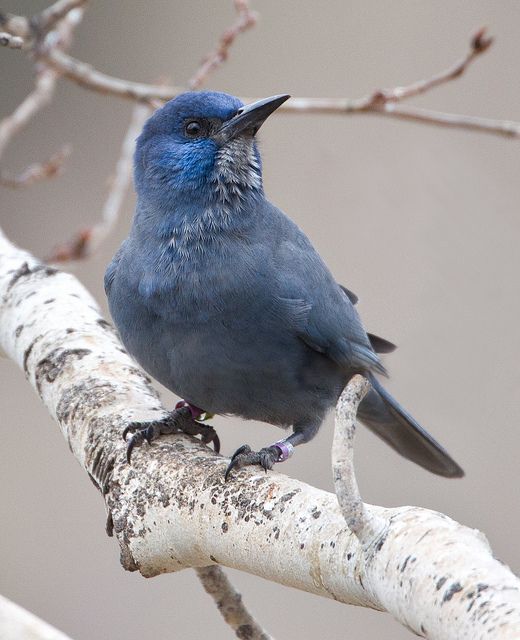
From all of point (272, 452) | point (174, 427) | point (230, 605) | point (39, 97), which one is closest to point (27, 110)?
point (39, 97)

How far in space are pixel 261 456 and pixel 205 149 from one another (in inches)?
48.3

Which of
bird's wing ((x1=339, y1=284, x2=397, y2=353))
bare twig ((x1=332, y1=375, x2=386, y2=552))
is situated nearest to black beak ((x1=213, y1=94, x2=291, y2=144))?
bird's wing ((x1=339, y1=284, x2=397, y2=353))

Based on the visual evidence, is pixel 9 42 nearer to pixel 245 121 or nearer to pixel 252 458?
pixel 245 121

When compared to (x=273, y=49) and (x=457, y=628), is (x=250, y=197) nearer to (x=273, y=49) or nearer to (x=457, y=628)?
(x=457, y=628)

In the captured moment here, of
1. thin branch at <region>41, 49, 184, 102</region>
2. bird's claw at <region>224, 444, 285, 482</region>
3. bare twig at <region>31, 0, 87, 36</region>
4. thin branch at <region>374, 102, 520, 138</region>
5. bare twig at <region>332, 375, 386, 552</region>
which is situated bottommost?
bare twig at <region>332, 375, 386, 552</region>

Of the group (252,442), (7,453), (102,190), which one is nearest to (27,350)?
(252,442)

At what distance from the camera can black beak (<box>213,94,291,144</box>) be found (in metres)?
3.75

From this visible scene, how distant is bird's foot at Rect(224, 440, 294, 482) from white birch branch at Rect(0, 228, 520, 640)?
6 centimetres

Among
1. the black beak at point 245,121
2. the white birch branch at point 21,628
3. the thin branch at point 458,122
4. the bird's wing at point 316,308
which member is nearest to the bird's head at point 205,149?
the black beak at point 245,121

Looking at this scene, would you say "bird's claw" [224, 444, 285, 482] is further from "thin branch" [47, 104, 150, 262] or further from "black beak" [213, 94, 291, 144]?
"thin branch" [47, 104, 150, 262]

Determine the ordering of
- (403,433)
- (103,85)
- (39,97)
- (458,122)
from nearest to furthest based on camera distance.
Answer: (458,122)
(103,85)
(403,433)
(39,97)

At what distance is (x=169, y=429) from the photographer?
329 cm

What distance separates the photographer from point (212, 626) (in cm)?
625

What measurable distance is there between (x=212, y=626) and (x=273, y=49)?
4562 mm
